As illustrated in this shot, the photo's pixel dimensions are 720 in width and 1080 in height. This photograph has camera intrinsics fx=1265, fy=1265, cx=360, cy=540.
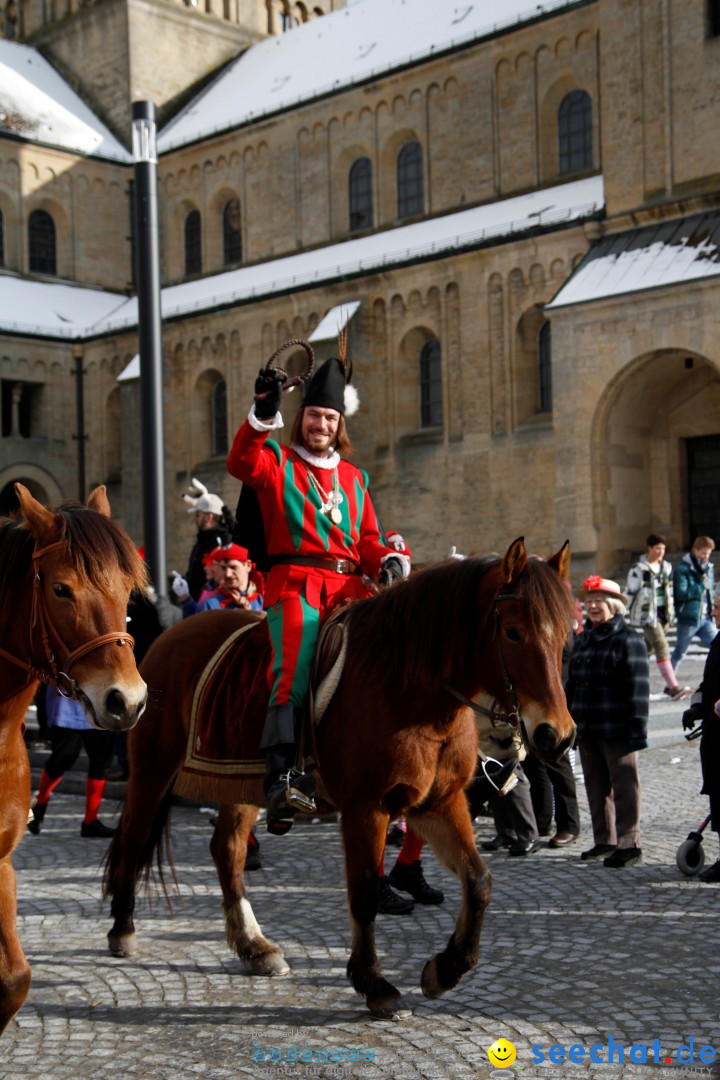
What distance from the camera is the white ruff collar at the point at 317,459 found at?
5594 millimetres

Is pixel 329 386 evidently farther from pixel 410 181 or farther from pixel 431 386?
pixel 410 181

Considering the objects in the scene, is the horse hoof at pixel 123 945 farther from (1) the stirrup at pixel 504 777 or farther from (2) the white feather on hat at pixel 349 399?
Result: (2) the white feather on hat at pixel 349 399

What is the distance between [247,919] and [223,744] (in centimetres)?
81

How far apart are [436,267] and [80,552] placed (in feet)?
90.4

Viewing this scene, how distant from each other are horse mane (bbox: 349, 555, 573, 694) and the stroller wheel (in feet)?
10.2

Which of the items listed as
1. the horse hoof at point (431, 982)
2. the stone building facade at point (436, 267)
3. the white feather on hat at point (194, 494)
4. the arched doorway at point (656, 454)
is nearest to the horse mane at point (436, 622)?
the horse hoof at point (431, 982)

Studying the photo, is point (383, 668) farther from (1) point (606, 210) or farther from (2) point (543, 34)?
(2) point (543, 34)

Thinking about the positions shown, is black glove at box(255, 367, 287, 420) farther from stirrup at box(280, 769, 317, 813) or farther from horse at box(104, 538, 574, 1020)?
stirrup at box(280, 769, 317, 813)

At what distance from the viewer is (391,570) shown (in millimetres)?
5613

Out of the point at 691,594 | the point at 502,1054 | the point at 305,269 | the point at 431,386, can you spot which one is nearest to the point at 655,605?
the point at 691,594

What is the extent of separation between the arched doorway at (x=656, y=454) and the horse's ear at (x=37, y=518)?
21802mm

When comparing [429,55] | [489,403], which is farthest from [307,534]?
[429,55]

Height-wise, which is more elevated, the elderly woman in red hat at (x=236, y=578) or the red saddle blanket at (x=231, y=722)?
the elderly woman in red hat at (x=236, y=578)

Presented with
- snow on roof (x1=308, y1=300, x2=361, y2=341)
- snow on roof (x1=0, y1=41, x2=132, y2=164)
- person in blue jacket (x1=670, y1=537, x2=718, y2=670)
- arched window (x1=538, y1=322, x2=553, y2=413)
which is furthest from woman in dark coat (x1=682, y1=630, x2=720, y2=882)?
snow on roof (x1=0, y1=41, x2=132, y2=164)
